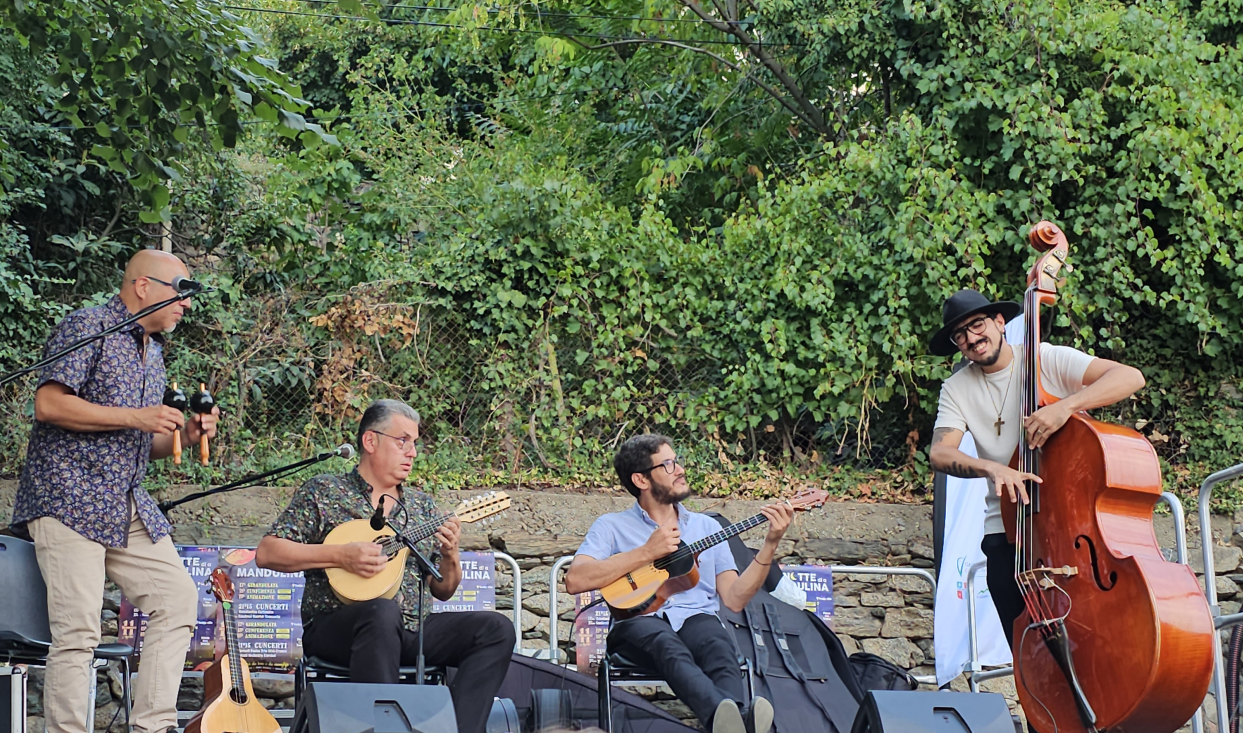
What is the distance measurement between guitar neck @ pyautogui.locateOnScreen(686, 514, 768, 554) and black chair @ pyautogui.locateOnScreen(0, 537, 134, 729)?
2216 mm

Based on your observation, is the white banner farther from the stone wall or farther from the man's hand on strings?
the man's hand on strings

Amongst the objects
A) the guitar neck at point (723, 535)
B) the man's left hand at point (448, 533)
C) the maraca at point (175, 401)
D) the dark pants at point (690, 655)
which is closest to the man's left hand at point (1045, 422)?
the guitar neck at point (723, 535)

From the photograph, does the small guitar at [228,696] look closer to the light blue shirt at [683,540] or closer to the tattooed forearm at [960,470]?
the light blue shirt at [683,540]

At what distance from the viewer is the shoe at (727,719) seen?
149 inches

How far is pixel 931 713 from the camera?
3391 mm

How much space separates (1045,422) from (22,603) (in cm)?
352

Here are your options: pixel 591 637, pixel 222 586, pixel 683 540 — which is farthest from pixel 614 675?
pixel 222 586

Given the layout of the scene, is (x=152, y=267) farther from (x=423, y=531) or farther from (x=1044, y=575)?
(x=1044, y=575)

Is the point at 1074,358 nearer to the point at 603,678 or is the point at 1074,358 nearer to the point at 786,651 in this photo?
the point at 786,651

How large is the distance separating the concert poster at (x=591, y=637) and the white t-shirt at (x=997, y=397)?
1.72 m

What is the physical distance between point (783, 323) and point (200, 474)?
333 cm

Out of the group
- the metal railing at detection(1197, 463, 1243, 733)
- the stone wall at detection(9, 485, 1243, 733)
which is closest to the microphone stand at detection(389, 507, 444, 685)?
the stone wall at detection(9, 485, 1243, 733)

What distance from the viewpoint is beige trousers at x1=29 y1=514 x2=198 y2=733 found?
154 inches

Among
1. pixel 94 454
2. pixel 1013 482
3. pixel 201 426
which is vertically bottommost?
pixel 1013 482
